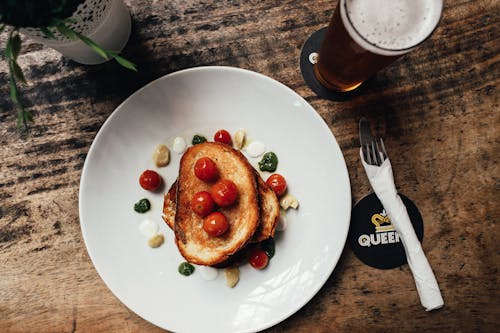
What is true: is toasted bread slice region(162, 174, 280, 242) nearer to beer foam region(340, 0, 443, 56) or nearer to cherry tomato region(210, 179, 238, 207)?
cherry tomato region(210, 179, 238, 207)

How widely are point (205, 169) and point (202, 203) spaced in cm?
13

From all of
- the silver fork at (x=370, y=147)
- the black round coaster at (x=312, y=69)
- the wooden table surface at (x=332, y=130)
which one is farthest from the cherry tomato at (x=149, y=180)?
the silver fork at (x=370, y=147)

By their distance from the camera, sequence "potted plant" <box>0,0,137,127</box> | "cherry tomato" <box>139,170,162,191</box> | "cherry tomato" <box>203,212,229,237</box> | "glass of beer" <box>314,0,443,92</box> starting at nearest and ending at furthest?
"potted plant" <box>0,0,137,127</box> < "glass of beer" <box>314,0,443,92</box> < "cherry tomato" <box>203,212,229,237</box> < "cherry tomato" <box>139,170,162,191</box>

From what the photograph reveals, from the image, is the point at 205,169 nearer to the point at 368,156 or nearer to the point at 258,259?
the point at 258,259

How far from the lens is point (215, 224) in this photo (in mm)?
1439

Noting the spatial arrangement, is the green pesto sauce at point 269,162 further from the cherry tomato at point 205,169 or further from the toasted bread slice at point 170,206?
the toasted bread slice at point 170,206

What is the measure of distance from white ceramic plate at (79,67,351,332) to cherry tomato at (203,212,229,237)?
0.21 m

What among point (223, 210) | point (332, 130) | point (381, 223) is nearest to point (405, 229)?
point (381, 223)

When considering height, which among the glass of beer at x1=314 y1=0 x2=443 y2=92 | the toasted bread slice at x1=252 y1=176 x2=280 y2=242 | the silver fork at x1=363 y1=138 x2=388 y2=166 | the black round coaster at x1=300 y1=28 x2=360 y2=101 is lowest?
the toasted bread slice at x1=252 y1=176 x2=280 y2=242

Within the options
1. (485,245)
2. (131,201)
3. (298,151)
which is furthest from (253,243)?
(485,245)

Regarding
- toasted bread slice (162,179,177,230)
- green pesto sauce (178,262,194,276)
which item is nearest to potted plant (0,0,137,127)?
toasted bread slice (162,179,177,230)

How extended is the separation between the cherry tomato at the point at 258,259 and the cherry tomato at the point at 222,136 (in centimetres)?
45

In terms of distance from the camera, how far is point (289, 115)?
1525 millimetres

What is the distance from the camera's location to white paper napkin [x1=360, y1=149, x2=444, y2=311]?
151 centimetres
